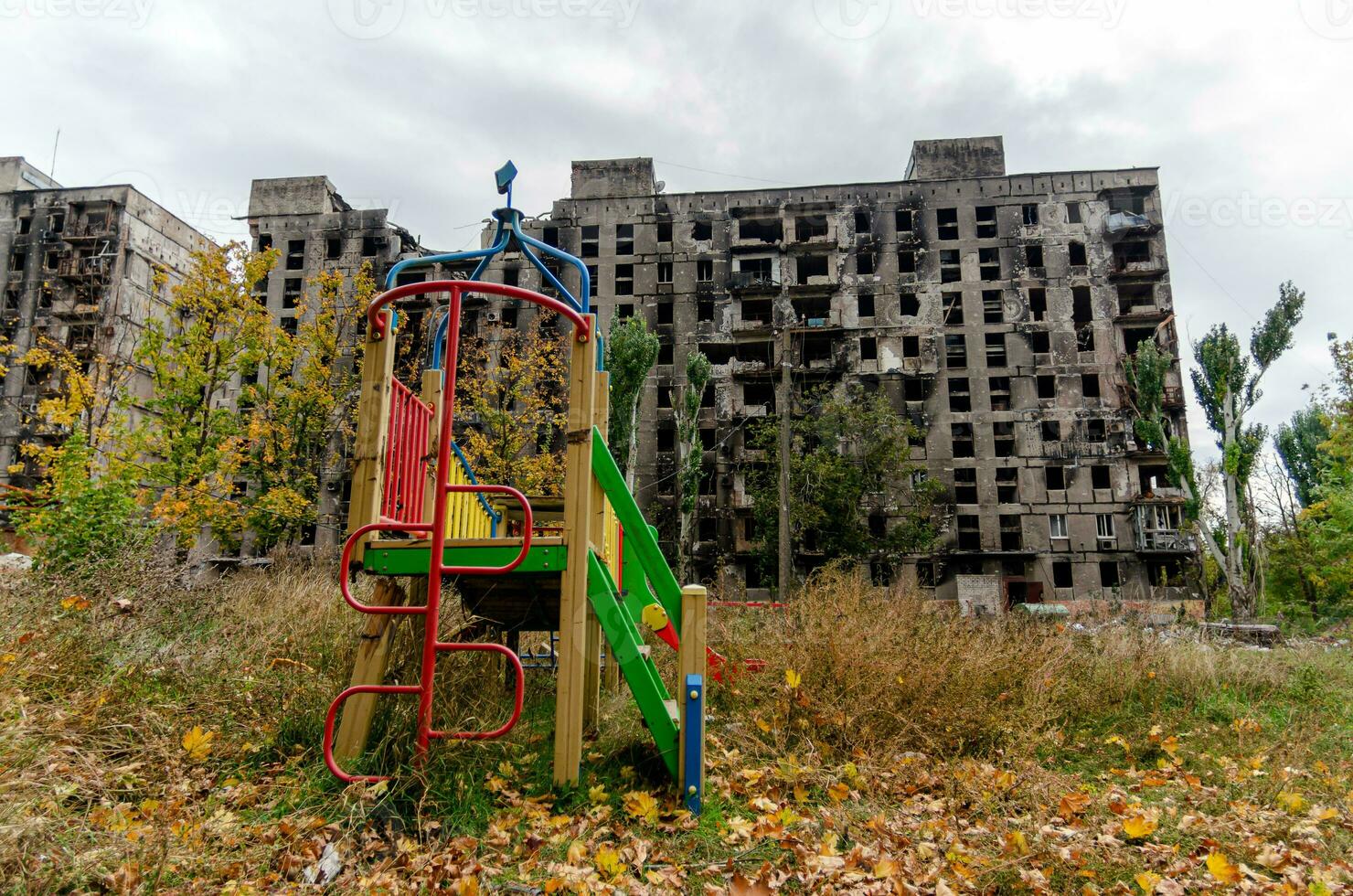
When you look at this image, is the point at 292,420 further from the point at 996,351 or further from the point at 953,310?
the point at 996,351

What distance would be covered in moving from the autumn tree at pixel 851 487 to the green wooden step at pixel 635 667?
2762 cm

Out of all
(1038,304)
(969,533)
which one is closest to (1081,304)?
(1038,304)

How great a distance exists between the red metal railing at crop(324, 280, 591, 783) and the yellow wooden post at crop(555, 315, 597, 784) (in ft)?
1.14

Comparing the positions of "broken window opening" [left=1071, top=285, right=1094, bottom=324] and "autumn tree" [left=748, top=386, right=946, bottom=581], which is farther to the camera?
"broken window opening" [left=1071, top=285, right=1094, bottom=324]

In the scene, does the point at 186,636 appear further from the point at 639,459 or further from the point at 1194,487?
the point at 1194,487

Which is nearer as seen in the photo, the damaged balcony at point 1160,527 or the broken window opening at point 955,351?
the damaged balcony at point 1160,527

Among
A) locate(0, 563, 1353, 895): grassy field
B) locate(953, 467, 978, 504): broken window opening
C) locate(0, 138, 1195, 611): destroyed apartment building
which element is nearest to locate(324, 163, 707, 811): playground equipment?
locate(0, 563, 1353, 895): grassy field

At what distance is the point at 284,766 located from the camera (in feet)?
15.7

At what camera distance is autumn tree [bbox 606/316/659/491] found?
33.6 meters

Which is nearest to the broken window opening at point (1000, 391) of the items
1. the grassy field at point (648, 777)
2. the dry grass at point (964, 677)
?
the dry grass at point (964, 677)

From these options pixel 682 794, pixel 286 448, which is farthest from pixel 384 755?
pixel 286 448

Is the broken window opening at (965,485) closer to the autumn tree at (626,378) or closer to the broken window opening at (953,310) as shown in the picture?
the broken window opening at (953,310)

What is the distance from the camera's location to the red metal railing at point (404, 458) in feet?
16.5

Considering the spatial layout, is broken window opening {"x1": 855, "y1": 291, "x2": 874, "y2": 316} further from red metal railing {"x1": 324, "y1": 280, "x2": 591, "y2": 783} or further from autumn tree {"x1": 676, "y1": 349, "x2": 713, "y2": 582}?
red metal railing {"x1": 324, "y1": 280, "x2": 591, "y2": 783}
